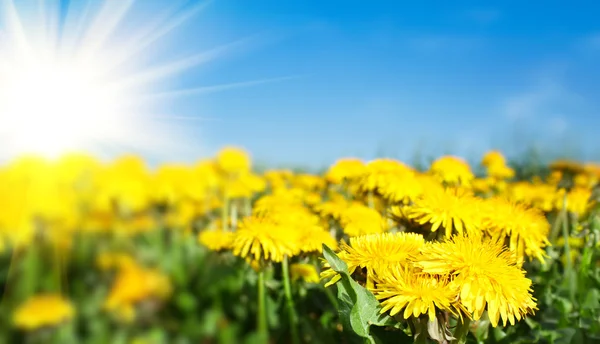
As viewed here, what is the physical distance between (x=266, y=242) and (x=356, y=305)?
49cm

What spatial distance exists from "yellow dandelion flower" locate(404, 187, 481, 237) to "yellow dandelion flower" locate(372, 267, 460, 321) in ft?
0.95

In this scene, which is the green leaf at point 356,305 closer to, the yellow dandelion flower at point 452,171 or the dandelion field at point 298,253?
the dandelion field at point 298,253

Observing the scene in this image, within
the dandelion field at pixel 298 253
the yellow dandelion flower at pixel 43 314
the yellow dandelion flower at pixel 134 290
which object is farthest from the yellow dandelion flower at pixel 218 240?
the yellow dandelion flower at pixel 43 314

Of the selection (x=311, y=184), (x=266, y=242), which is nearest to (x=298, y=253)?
(x=266, y=242)

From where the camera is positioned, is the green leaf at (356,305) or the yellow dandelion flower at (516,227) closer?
the green leaf at (356,305)

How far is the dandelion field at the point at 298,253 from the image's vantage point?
2.69 ft

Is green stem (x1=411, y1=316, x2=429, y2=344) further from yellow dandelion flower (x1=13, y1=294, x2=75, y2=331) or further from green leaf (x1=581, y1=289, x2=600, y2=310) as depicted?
yellow dandelion flower (x1=13, y1=294, x2=75, y2=331)

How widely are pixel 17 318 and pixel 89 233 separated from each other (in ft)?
3.85

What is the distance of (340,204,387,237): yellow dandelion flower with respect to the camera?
4.61 ft

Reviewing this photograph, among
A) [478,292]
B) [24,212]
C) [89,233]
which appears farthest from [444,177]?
[89,233]

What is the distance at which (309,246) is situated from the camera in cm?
130

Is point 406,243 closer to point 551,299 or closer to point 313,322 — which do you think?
point 313,322

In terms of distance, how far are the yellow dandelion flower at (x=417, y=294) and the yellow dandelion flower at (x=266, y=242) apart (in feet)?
1.60

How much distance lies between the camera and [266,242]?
1.27 metres
